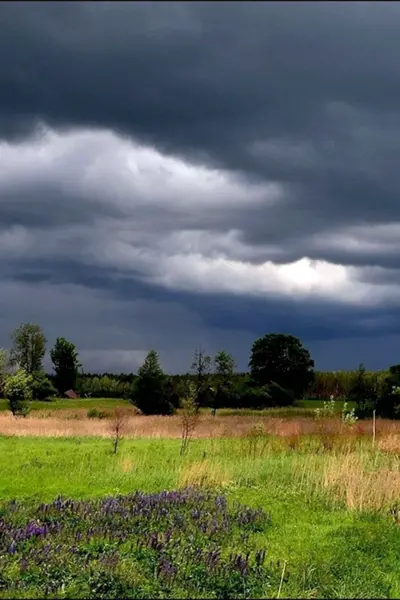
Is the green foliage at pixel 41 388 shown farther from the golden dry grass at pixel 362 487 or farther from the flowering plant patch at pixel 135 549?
the flowering plant patch at pixel 135 549

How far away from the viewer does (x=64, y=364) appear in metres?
83.2

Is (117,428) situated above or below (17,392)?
below

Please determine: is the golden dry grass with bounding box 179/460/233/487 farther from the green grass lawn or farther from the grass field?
the grass field

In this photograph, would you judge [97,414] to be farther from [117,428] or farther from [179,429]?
[117,428]

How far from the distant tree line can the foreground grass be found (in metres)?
20.3

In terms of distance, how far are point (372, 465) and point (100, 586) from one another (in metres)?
12.5

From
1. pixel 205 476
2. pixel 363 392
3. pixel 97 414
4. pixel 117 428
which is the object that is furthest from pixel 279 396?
pixel 205 476

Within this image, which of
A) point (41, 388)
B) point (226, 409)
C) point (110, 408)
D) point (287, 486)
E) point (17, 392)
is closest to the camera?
point (287, 486)

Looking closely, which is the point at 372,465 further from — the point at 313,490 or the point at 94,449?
the point at 94,449

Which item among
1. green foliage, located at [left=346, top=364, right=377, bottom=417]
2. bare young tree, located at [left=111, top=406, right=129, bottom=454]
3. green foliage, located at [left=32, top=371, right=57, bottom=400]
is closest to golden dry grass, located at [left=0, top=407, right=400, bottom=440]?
bare young tree, located at [left=111, top=406, right=129, bottom=454]

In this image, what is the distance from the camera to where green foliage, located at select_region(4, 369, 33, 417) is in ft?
138

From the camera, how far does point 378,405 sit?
5438 cm

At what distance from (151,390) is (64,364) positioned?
1392 inches

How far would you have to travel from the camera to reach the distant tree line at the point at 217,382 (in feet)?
166
